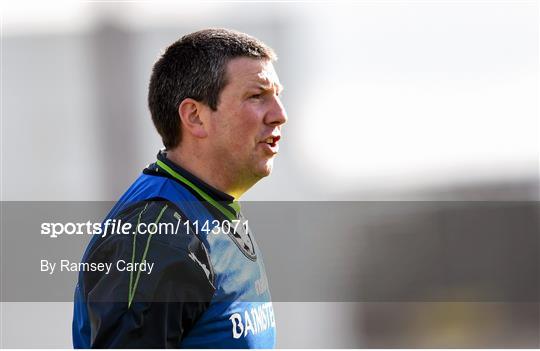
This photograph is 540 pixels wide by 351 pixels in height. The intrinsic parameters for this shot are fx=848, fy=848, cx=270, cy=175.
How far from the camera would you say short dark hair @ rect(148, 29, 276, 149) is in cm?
250

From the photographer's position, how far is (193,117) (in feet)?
8.26

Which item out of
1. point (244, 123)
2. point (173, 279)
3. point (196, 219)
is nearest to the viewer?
point (173, 279)

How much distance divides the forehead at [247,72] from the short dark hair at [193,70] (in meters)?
0.02

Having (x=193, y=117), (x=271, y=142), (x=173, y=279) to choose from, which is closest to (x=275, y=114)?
(x=271, y=142)

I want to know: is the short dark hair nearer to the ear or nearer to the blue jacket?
the ear

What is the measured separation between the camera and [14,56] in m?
7.07

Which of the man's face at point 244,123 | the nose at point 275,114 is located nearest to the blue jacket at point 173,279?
the man's face at point 244,123

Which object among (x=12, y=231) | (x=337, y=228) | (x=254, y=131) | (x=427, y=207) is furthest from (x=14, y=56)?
(x=254, y=131)

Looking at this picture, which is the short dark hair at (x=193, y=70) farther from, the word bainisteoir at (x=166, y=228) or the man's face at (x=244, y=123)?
the word bainisteoir at (x=166, y=228)

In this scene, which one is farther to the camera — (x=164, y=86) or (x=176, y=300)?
(x=164, y=86)

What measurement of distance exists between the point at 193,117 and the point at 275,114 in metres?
0.24

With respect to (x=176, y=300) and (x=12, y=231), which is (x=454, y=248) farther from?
(x=176, y=300)

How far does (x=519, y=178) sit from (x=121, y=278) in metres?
7.37

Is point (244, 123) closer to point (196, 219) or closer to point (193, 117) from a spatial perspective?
→ point (193, 117)
